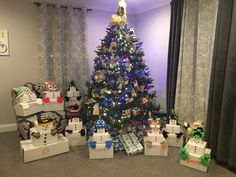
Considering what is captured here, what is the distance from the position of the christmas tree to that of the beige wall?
51.4 inches

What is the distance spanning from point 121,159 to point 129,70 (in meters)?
1.23

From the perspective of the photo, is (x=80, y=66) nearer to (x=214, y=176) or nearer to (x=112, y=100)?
(x=112, y=100)

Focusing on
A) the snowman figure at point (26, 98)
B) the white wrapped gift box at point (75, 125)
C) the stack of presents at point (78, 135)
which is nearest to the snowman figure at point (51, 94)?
the stack of presents at point (78, 135)

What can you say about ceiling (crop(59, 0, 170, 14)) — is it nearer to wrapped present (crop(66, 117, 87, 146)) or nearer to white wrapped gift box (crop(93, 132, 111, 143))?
wrapped present (crop(66, 117, 87, 146))

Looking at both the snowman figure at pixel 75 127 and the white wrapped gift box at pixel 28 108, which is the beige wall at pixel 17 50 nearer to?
the white wrapped gift box at pixel 28 108

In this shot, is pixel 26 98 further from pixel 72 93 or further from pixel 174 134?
pixel 174 134

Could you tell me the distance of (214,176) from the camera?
92.9 inches

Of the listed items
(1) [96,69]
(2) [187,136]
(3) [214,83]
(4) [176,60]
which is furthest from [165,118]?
(1) [96,69]

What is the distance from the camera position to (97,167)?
2.52 m

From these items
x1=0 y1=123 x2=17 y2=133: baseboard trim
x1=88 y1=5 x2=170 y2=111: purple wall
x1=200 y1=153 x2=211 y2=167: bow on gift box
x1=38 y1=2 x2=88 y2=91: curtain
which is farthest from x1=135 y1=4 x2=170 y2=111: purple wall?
x1=0 y1=123 x2=17 y2=133: baseboard trim

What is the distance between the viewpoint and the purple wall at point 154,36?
393 cm

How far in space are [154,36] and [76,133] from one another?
7.76ft

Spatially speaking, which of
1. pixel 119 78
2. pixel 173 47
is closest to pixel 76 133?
pixel 119 78

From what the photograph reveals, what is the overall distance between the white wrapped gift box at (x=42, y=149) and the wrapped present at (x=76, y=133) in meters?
0.17
